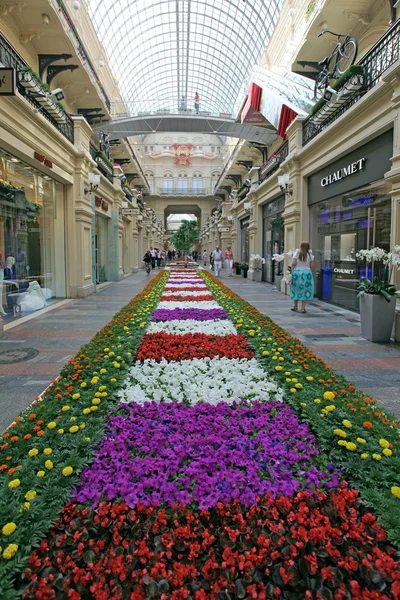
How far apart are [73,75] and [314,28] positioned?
8.68 m

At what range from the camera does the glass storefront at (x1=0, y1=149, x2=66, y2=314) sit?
9477 mm

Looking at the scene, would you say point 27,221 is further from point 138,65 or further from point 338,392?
point 138,65

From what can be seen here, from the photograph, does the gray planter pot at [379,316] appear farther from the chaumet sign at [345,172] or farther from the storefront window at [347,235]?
the chaumet sign at [345,172]

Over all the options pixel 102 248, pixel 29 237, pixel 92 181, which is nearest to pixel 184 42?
pixel 102 248

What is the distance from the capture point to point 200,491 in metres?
2.53

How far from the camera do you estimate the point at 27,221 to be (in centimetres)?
1093

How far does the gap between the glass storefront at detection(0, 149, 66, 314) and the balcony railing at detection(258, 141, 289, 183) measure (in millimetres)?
9182

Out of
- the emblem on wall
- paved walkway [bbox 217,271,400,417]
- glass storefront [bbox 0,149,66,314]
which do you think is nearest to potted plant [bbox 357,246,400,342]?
paved walkway [bbox 217,271,400,417]

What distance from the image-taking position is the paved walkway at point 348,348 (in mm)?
4742

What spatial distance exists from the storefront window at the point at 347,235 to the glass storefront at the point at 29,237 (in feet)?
26.0

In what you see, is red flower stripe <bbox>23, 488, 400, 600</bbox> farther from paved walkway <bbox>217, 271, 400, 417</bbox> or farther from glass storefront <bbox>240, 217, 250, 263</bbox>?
glass storefront <bbox>240, 217, 250, 263</bbox>

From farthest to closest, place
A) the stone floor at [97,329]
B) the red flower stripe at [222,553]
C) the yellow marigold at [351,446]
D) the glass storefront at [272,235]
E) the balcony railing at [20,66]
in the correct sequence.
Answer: the glass storefront at [272,235], the balcony railing at [20,66], the stone floor at [97,329], the yellow marigold at [351,446], the red flower stripe at [222,553]

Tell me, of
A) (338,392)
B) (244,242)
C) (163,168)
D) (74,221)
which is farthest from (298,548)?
(163,168)

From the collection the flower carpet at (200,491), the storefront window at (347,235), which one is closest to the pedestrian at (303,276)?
the storefront window at (347,235)
